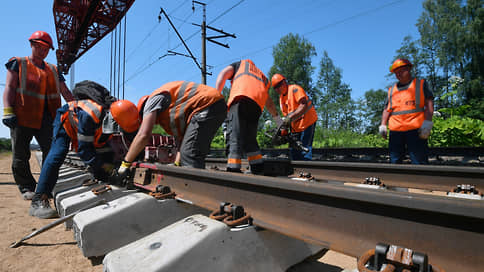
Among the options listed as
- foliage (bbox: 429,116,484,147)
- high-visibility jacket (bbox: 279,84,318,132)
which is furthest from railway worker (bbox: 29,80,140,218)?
foliage (bbox: 429,116,484,147)

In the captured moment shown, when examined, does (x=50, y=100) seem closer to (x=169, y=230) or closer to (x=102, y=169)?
(x=102, y=169)

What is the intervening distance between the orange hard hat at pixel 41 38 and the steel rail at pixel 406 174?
417 cm

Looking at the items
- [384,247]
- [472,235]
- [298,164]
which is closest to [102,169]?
[298,164]

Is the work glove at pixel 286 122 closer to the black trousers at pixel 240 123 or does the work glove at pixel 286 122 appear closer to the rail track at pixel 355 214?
the black trousers at pixel 240 123

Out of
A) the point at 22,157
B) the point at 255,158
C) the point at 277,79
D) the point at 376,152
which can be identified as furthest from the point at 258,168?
the point at 22,157

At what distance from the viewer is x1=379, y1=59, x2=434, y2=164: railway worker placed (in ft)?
10.9

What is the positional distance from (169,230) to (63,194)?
6.56 ft

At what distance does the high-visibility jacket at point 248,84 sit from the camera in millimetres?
3075

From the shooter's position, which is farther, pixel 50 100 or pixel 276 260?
pixel 50 100

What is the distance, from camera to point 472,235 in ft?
2.71

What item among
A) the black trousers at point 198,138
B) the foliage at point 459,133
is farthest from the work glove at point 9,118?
the foliage at point 459,133

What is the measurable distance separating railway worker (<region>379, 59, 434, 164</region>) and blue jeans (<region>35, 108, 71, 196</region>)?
421cm

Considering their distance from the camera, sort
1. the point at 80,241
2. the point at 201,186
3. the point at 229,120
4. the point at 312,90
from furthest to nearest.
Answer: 1. the point at 312,90
2. the point at 229,120
3. the point at 201,186
4. the point at 80,241

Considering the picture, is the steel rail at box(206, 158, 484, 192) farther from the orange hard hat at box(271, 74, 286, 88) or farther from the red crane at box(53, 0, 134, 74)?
the red crane at box(53, 0, 134, 74)
